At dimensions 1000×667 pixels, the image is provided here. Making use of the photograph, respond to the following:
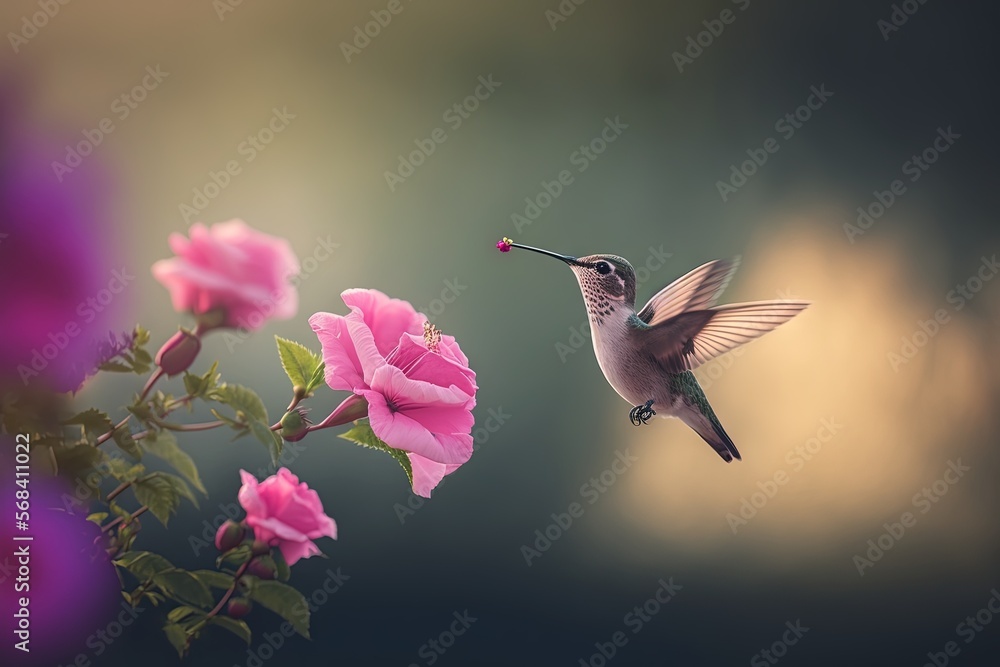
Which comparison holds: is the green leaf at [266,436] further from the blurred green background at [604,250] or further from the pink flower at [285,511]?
the blurred green background at [604,250]

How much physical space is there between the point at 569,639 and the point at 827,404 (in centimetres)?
105

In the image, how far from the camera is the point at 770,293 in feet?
8.63

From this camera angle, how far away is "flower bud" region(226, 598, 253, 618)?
0.48 m

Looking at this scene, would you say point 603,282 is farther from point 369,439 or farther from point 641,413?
point 369,439

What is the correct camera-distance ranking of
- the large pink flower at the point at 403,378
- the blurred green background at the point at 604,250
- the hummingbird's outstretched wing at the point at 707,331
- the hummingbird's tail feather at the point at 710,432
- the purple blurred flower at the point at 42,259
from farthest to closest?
the blurred green background at the point at 604,250
the hummingbird's tail feather at the point at 710,432
the hummingbird's outstretched wing at the point at 707,331
the large pink flower at the point at 403,378
the purple blurred flower at the point at 42,259

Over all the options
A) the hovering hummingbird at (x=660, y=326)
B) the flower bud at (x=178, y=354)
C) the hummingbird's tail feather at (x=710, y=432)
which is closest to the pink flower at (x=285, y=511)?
the flower bud at (x=178, y=354)

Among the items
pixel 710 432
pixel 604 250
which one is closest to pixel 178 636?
pixel 710 432

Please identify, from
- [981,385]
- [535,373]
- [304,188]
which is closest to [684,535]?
[535,373]

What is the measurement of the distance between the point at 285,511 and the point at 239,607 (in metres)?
0.07

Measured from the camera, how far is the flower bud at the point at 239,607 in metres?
0.48

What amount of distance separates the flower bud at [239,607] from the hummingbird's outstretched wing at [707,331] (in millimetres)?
320

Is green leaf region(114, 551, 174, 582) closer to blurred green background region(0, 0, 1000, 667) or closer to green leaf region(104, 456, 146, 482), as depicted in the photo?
green leaf region(104, 456, 146, 482)

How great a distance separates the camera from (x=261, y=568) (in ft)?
1.53

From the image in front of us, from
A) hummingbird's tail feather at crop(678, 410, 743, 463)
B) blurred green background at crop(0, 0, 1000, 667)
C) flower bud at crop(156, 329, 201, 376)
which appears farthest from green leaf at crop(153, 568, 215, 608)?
blurred green background at crop(0, 0, 1000, 667)
